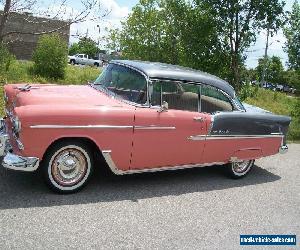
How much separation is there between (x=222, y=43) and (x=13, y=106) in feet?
23.8

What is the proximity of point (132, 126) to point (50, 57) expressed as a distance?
540 inches

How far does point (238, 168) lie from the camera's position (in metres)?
6.73

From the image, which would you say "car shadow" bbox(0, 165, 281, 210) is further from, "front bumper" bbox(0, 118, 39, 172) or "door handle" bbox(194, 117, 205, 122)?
"door handle" bbox(194, 117, 205, 122)

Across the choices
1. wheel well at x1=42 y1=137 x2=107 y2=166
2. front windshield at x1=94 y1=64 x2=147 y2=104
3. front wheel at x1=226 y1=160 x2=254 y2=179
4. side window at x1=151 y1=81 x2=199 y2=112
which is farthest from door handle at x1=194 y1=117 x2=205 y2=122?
wheel well at x1=42 y1=137 x2=107 y2=166

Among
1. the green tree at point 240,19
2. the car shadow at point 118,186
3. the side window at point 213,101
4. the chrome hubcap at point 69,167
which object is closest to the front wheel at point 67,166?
the chrome hubcap at point 69,167

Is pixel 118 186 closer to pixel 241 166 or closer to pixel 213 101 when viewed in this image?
pixel 213 101

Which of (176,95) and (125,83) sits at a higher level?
(125,83)

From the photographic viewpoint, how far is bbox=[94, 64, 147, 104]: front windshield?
5547 millimetres

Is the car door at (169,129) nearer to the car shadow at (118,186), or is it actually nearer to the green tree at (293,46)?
the car shadow at (118,186)

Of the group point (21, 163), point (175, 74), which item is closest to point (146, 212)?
point (21, 163)

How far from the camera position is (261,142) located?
6.64 metres

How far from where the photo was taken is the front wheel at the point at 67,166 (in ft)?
16.1

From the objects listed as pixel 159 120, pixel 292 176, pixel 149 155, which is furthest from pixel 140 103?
pixel 292 176

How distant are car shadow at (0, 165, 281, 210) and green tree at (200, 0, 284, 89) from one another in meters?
4.97
